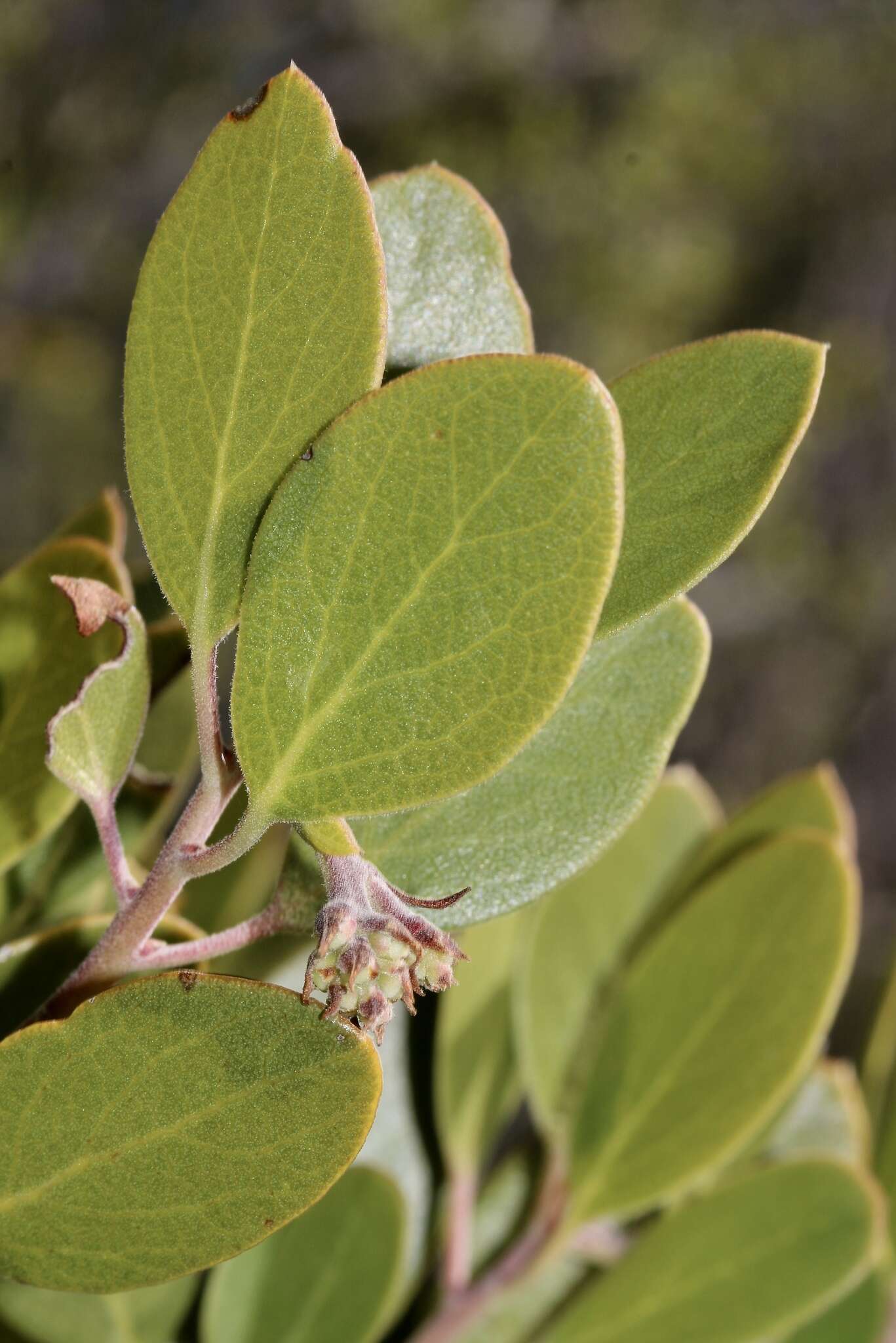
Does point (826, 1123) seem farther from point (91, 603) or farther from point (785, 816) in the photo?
point (91, 603)

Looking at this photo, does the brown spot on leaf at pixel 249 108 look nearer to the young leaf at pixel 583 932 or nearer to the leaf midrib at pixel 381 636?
the leaf midrib at pixel 381 636

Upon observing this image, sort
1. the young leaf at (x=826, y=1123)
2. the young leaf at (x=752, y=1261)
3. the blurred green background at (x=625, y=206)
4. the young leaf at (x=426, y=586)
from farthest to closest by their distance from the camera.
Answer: the blurred green background at (x=625, y=206)
the young leaf at (x=826, y=1123)
the young leaf at (x=752, y=1261)
the young leaf at (x=426, y=586)

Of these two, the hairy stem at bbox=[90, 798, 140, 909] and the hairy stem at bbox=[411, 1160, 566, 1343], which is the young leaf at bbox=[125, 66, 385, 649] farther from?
the hairy stem at bbox=[411, 1160, 566, 1343]

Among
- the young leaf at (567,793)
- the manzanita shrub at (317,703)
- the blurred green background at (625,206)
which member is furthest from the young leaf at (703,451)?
the blurred green background at (625,206)

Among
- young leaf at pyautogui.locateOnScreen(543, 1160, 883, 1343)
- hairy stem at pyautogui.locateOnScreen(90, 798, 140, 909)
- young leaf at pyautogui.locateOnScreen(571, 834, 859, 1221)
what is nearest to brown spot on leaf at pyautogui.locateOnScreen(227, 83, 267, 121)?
hairy stem at pyautogui.locateOnScreen(90, 798, 140, 909)

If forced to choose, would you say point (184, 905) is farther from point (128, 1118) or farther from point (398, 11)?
point (398, 11)
